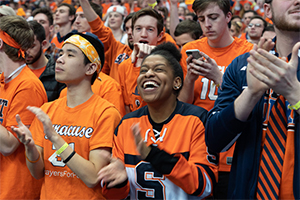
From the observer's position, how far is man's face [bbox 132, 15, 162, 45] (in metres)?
3.80

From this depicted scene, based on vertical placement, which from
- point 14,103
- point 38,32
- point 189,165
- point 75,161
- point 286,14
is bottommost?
point 75,161

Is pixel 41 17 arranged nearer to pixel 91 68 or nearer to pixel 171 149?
pixel 91 68

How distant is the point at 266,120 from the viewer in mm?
1818

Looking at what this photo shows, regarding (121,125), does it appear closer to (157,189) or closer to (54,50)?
(157,189)

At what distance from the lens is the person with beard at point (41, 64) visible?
3.86 metres

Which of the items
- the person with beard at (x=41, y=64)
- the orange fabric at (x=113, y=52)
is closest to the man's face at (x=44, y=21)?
the person with beard at (x=41, y=64)

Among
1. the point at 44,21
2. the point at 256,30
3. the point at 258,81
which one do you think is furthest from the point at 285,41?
the point at 44,21

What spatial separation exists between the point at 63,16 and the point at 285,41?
5142 mm

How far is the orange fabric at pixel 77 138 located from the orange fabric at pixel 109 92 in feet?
1.93

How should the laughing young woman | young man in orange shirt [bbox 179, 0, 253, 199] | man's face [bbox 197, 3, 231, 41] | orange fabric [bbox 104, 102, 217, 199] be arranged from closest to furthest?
1. the laughing young woman
2. orange fabric [bbox 104, 102, 217, 199]
3. young man in orange shirt [bbox 179, 0, 253, 199]
4. man's face [bbox 197, 3, 231, 41]

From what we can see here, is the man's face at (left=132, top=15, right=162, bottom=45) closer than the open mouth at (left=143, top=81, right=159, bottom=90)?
No

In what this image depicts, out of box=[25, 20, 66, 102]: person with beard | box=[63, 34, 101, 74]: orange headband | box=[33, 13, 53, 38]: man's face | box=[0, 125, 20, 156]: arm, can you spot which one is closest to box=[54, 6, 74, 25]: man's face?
box=[33, 13, 53, 38]: man's face

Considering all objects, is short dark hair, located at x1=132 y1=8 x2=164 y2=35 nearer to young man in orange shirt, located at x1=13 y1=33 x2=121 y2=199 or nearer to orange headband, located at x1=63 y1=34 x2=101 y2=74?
orange headband, located at x1=63 y1=34 x2=101 y2=74

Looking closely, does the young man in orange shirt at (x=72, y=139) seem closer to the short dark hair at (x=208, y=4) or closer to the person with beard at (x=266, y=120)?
the person with beard at (x=266, y=120)
